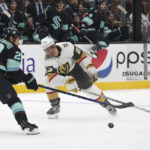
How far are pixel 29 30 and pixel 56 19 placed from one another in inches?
18.6

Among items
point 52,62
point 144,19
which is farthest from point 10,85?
point 144,19

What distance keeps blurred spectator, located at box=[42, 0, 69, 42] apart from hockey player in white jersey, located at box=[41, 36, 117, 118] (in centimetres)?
229

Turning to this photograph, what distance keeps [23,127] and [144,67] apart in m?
4.71

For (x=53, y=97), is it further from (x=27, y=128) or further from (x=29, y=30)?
(x=29, y=30)

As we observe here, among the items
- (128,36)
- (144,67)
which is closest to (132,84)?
(144,67)

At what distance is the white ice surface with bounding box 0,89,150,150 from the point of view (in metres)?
3.93

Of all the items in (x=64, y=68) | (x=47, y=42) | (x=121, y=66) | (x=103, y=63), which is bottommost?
(x=121, y=66)

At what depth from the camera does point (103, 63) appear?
848 cm

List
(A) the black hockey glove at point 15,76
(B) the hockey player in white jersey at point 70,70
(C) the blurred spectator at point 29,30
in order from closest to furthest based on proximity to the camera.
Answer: (A) the black hockey glove at point 15,76, (B) the hockey player in white jersey at point 70,70, (C) the blurred spectator at point 29,30

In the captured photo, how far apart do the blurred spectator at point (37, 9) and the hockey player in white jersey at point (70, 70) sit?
232 cm

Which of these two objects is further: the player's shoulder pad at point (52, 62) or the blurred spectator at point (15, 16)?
the blurred spectator at point (15, 16)

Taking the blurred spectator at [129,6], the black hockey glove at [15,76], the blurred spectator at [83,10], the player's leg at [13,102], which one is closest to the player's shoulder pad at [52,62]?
the black hockey glove at [15,76]

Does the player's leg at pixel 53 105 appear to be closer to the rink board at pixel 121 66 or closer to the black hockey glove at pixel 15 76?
the black hockey glove at pixel 15 76

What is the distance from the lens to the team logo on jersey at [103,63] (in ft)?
27.7
